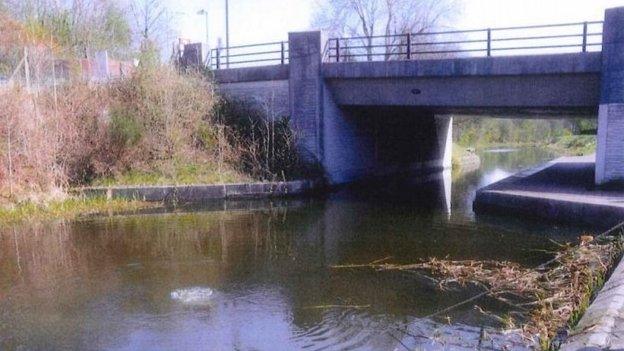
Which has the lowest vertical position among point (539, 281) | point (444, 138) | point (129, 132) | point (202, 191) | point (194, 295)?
point (194, 295)

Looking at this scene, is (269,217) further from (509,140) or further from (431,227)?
(509,140)

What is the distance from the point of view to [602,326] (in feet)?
16.9

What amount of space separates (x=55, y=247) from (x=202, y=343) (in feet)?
22.1

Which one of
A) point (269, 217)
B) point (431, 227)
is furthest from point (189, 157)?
point (431, 227)

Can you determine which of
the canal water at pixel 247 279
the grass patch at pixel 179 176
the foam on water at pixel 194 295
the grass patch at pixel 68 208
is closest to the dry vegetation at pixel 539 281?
the canal water at pixel 247 279

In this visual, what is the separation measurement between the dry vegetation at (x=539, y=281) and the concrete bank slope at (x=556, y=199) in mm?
1897

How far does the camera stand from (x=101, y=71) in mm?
23750

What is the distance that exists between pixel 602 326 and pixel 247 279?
18.1ft

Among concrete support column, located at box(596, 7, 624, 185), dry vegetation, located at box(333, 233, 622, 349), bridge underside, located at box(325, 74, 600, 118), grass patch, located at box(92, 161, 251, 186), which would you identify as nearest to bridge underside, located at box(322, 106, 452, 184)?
bridge underside, located at box(325, 74, 600, 118)

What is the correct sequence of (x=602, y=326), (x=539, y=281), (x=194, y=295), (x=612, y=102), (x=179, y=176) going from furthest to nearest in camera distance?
(x=179, y=176), (x=612, y=102), (x=539, y=281), (x=194, y=295), (x=602, y=326)

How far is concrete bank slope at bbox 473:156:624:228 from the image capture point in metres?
12.4

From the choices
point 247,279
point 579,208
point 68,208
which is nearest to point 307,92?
point 68,208

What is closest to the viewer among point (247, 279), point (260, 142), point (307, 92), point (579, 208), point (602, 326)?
point (602, 326)

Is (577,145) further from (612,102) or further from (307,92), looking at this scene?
(612,102)
